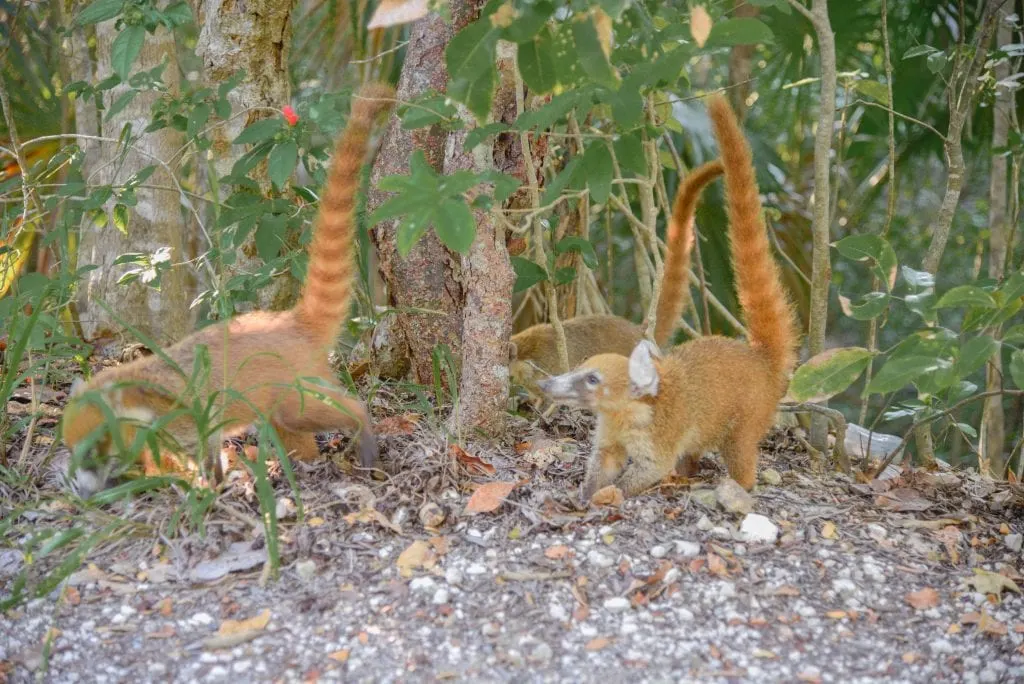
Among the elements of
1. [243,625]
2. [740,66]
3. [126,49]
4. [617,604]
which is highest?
[126,49]

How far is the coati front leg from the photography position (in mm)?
3162

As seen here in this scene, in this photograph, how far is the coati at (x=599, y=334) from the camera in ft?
13.8

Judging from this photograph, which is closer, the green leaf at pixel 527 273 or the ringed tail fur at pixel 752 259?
the ringed tail fur at pixel 752 259

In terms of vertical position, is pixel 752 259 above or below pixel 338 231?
below

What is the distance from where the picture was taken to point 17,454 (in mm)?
3480

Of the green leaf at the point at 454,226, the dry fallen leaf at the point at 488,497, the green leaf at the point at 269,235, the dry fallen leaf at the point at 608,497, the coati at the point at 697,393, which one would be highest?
the green leaf at the point at 454,226

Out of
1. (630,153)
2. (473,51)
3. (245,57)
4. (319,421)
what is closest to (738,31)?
(630,153)

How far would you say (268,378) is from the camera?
10.4 ft

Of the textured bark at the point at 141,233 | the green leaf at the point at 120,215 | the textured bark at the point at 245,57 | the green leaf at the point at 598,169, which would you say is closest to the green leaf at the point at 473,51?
the green leaf at the point at 598,169

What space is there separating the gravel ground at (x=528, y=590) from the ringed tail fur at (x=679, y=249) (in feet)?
3.54

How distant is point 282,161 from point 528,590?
5.06 feet

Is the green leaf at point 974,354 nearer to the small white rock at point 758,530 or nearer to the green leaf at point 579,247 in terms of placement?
the small white rock at point 758,530

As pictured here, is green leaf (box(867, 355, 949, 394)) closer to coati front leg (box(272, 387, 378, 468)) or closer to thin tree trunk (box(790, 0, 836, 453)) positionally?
thin tree trunk (box(790, 0, 836, 453))

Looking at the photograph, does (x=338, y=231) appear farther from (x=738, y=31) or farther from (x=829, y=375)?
(x=829, y=375)
